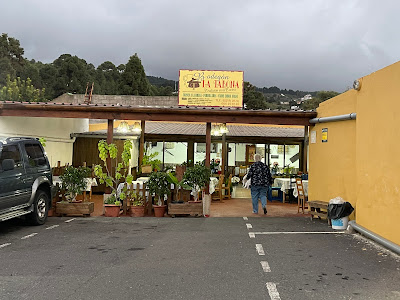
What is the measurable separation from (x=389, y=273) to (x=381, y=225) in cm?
185

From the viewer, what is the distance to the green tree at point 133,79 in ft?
134

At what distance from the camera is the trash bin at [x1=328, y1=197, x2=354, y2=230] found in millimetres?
8430

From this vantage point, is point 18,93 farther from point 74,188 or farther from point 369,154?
point 369,154

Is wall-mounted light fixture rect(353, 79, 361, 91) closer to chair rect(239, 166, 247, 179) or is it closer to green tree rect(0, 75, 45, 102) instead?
chair rect(239, 166, 247, 179)

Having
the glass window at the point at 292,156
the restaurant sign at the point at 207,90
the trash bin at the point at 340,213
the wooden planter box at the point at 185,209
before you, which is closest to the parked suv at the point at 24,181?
the wooden planter box at the point at 185,209

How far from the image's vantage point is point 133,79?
40.8m

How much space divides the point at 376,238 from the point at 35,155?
7312mm

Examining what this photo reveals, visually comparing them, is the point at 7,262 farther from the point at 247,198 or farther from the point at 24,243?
the point at 247,198

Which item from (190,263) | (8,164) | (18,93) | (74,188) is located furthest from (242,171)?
(18,93)

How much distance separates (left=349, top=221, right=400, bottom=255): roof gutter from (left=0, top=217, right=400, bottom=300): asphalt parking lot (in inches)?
4.7

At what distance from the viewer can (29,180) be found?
27.2 ft

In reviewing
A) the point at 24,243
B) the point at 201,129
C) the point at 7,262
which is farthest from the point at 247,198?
the point at 7,262

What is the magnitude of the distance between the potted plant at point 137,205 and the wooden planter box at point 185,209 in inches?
31.4

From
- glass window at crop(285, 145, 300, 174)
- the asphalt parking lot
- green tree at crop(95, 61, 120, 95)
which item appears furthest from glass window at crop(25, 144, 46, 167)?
green tree at crop(95, 61, 120, 95)
